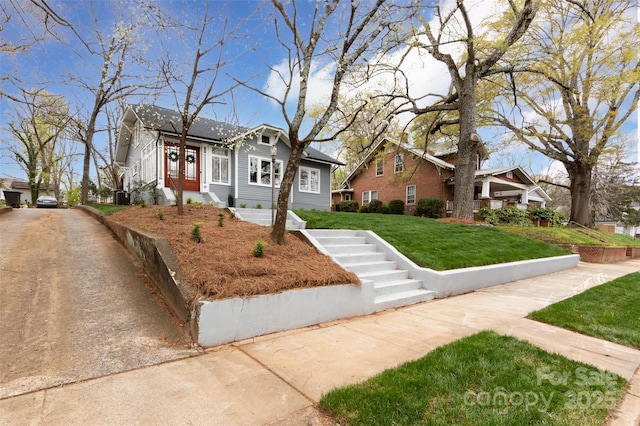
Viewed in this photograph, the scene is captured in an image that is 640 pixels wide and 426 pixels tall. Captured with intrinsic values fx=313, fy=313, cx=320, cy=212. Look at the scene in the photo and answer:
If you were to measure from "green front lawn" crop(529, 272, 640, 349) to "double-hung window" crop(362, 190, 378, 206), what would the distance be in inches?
856

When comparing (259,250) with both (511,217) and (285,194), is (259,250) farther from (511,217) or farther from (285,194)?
(511,217)

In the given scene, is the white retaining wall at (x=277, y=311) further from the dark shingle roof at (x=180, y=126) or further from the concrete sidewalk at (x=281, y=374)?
the dark shingle roof at (x=180, y=126)

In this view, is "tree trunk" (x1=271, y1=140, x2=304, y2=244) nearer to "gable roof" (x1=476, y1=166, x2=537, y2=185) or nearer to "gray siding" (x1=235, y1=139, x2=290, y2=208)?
"gray siding" (x1=235, y1=139, x2=290, y2=208)

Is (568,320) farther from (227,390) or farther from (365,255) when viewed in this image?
(227,390)

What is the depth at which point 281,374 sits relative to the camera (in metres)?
2.86

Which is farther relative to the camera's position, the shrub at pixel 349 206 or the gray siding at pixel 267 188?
the shrub at pixel 349 206

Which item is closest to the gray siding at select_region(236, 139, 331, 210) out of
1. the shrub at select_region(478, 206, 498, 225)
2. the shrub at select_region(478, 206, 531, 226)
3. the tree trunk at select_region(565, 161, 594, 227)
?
the shrub at select_region(478, 206, 498, 225)

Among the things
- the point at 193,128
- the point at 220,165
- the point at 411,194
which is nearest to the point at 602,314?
the point at 220,165

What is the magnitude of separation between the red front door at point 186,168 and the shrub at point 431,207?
1487cm

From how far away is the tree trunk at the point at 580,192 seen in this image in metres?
20.0

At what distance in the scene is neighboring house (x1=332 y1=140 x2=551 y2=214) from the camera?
22.2 m

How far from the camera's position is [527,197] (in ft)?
81.3

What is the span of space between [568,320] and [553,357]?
1.69m

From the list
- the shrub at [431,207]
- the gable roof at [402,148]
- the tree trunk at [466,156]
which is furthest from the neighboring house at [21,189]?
the tree trunk at [466,156]
